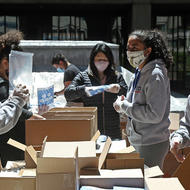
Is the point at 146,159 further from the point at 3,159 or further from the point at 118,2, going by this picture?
the point at 118,2

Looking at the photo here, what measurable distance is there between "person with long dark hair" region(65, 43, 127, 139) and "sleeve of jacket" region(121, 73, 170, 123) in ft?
2.84

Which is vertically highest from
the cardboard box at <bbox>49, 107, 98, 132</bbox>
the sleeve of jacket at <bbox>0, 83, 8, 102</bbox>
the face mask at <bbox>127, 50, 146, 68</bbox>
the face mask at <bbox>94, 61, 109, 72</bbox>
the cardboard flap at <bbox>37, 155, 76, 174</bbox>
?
the face mask at <bbox>127, 50, 146, 68</bbox>

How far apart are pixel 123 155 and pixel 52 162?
2.07 feet

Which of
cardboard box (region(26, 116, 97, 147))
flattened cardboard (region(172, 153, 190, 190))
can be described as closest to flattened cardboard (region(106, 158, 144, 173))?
flattened cardboard (region(172, 153, 190, 190))

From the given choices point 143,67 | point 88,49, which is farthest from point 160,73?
point 88,49

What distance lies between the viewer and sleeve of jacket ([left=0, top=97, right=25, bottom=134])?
2.66 meters

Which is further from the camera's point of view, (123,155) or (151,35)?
(151,35)

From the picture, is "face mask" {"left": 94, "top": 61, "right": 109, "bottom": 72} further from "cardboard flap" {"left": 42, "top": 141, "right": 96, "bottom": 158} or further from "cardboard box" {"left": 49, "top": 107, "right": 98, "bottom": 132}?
"cardboard flap" {"left": 42, "top": 141, "right": 96, "bottom": 158}

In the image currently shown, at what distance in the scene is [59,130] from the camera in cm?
294

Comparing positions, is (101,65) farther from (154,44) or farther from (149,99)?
(149,99)

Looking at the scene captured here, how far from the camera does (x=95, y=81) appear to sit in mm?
4363

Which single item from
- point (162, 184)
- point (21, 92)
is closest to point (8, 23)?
point (21, 92)

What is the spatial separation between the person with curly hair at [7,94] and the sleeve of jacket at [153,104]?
0.72m

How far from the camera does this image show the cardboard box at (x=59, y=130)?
2932mm
